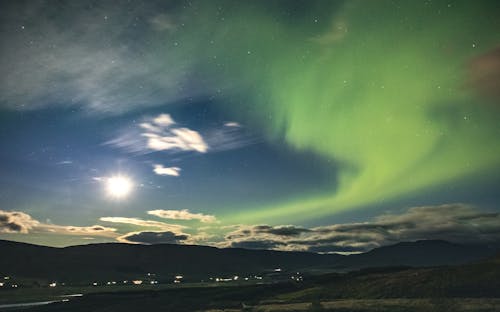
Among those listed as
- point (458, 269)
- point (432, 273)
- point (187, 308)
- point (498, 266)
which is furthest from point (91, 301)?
point (498, 266)

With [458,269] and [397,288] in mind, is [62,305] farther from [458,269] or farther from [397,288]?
[458,269]

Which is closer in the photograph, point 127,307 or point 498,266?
point 127,307

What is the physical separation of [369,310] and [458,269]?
8406 cm

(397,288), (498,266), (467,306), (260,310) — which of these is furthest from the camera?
(498,266)

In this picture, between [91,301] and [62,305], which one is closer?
[62,305]

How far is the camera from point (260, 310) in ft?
488

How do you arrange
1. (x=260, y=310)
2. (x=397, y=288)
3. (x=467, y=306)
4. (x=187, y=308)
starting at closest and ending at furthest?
(x=467, y=306) < (x=260, y=310) < (x=187, y=308) < (x=397, y=288)

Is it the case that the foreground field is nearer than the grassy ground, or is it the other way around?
the grassy ground

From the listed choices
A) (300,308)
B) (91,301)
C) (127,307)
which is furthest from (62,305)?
(300,308)

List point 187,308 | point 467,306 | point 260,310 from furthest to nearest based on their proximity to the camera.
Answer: point 187,308 < point 260,310 < point 467,306

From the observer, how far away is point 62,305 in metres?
182

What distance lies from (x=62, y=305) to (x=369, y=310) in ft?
441

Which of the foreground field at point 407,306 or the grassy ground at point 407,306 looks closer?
the grassy ground at point 407,306

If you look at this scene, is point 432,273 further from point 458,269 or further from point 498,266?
point 498,266
